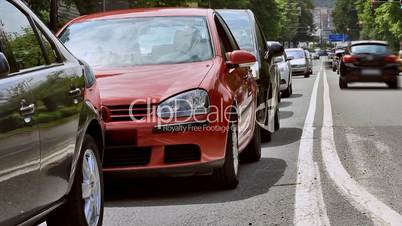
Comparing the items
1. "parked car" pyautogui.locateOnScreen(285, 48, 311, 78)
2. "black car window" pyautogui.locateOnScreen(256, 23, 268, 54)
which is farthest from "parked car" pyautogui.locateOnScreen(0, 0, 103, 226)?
"parked car" pyautogui.locateOnScreen(285, 48, 311, 78)

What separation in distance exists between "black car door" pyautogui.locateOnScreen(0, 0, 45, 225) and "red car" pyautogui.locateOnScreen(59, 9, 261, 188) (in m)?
2.00

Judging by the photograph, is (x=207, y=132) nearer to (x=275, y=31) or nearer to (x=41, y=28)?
(x=41, y=28)

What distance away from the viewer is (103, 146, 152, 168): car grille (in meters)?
6.19

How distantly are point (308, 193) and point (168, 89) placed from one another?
1493mm

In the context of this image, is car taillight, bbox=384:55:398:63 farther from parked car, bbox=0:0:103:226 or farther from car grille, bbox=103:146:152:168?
parked car, bbox=0:0:103:226

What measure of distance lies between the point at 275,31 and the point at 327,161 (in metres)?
78.1

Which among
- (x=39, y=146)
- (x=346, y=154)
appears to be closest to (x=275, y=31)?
(x=346, y=154)

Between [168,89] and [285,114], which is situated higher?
[168,89]

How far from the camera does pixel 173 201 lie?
6.34 m

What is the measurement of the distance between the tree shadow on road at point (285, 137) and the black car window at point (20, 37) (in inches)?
Result: 234

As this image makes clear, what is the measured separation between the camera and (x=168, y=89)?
20.6 feet

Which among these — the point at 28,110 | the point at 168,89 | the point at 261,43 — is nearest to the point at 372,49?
the point at 261,43

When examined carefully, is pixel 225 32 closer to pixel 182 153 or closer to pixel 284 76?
Answer: pixel 182 153

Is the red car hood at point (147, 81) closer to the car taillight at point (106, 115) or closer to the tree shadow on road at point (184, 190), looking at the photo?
the car taillight at point (106, 115)
